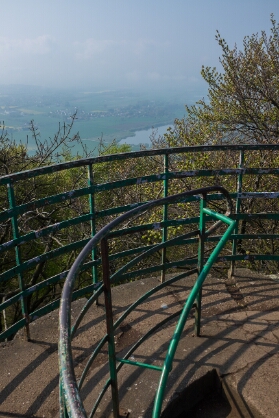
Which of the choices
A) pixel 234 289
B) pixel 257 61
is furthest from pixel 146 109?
pixel 234 289

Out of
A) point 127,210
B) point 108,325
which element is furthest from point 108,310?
point 127,210

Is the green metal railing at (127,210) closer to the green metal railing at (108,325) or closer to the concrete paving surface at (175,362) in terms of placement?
the green metal railing at (108,325)

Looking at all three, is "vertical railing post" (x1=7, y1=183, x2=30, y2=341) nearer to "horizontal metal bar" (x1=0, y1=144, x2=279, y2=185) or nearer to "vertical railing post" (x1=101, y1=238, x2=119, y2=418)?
"horizontal metal bar" (x1=0, y1=144, x2=279, y2=185)

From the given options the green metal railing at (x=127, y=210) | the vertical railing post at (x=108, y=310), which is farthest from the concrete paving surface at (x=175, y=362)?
the vertical railing post at (x=108, y=310)

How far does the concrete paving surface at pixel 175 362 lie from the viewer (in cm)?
253

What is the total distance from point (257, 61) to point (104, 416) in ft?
41.4

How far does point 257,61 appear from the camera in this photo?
1270 centimetres

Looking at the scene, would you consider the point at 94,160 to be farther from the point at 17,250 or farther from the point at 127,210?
the point at 17,250

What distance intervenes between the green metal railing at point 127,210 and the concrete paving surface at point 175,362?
0.22m

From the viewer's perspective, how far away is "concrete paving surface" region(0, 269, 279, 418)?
253cm

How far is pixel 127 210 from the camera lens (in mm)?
3654

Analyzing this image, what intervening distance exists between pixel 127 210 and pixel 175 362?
142 cm

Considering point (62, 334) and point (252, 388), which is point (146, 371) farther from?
point (62, 334)

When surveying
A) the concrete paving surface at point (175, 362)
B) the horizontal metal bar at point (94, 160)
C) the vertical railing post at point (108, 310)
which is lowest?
the concrete paving surface at point (175, 362)
